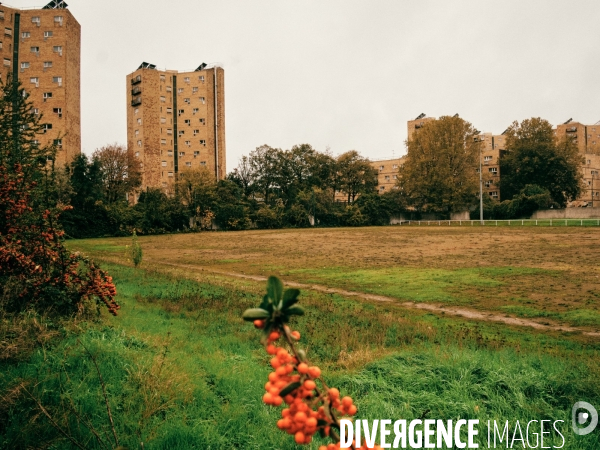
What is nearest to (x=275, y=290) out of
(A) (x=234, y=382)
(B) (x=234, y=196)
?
(A) (x=234, y=382)

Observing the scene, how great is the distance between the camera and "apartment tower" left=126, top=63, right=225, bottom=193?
229 feet

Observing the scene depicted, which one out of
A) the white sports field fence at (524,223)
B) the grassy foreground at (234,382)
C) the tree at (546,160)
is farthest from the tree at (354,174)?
the grassy foreground at (234,382)

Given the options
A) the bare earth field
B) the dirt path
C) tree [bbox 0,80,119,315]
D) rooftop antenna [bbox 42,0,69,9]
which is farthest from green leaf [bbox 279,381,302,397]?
rooftop antenna [bbox 42,0,69,9]

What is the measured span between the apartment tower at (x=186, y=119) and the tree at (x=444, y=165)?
3292 cm

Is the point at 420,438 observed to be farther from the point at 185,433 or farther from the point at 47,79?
the point at 47,79

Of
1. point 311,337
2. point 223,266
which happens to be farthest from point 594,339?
point 223,266

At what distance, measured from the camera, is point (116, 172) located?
176 feet

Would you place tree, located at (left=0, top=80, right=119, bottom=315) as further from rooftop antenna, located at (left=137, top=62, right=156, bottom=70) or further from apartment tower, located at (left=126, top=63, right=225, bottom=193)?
rooftop antenna, located at (left=137, top=62, right=156, bottom=70)

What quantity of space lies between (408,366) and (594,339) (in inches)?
173

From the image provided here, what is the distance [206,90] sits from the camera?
70.9 meters

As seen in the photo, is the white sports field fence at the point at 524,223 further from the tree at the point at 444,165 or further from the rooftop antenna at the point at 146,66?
the rooftop antenna at the point at 146,66

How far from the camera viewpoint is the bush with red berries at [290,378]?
3.25 feet

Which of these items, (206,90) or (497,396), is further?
(206,90)

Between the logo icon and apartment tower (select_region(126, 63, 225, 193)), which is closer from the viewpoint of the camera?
the logo icon
